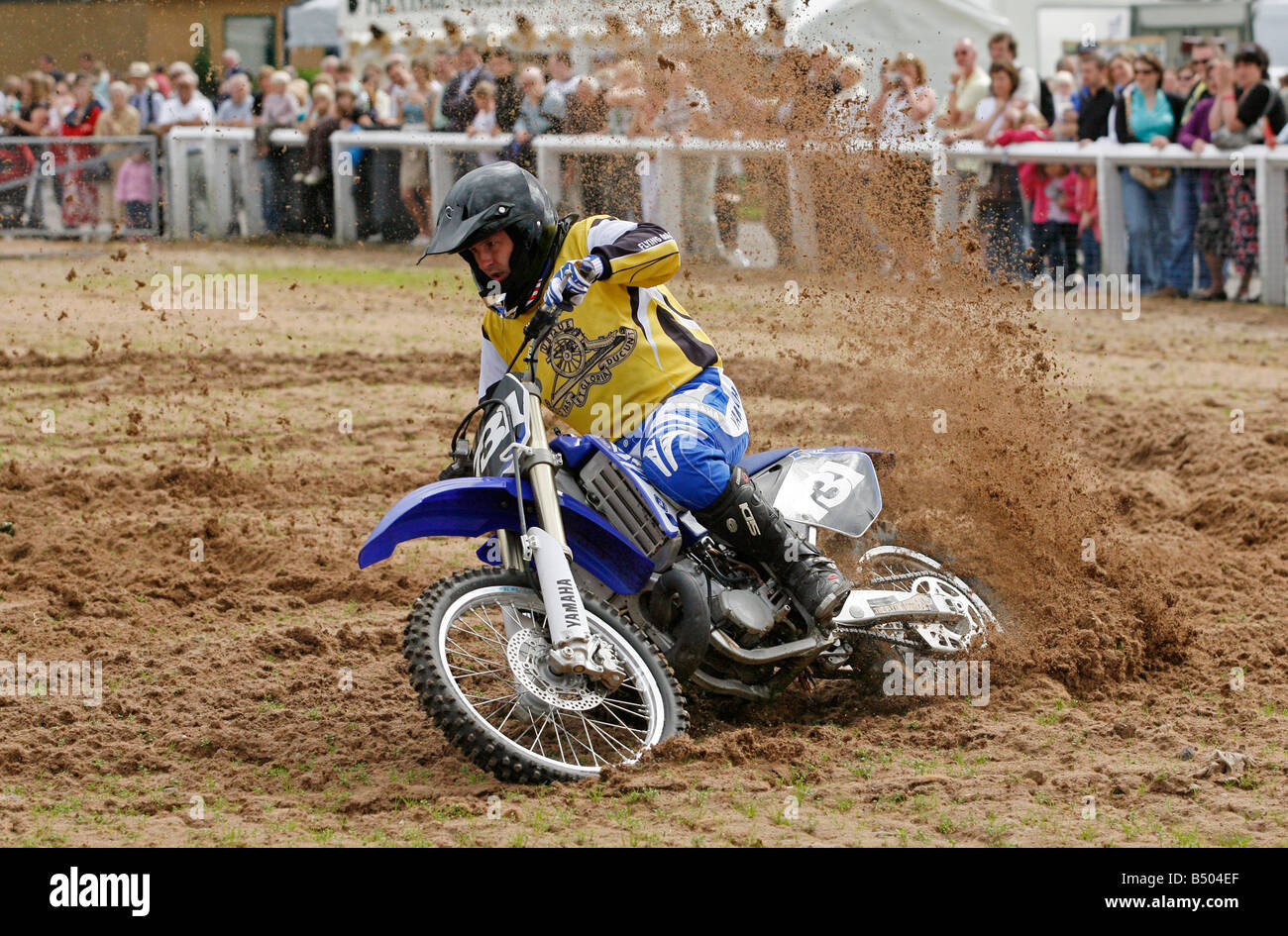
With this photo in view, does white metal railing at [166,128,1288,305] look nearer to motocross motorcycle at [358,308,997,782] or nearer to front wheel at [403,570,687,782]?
motocross motorcycle at [358,308,997,782]

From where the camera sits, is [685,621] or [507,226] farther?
[685,621]

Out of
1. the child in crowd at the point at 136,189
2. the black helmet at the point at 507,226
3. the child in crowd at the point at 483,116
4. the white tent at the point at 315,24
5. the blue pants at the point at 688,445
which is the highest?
the white tent at the point at 315,24

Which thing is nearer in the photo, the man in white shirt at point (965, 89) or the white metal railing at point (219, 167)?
the man in white shirt at point (965, 89)

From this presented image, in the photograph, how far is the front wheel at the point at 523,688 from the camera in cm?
494

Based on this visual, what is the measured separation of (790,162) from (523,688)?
216 inches

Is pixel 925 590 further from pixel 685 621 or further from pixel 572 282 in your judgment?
pixel 572 282

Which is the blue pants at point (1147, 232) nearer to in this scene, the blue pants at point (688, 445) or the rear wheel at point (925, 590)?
the rear wheel at point (925, 590)

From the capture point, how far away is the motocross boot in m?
5.71

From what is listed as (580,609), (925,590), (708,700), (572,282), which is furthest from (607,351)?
(925,590)

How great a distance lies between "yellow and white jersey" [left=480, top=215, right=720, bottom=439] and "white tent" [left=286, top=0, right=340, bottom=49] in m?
23.3

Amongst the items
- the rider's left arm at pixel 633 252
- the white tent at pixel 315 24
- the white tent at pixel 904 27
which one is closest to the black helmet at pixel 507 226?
the rider's left arm at pixel 633 252

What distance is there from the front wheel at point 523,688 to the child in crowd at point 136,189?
1522 cm

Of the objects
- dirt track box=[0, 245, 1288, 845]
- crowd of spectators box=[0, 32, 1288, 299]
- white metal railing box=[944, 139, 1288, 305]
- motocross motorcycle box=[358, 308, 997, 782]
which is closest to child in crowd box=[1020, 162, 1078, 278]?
crowd of spectators box=[0, 32, 1288, 299]

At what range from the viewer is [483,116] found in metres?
18.5
